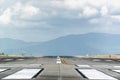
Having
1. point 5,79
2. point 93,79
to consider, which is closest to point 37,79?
point 5,79

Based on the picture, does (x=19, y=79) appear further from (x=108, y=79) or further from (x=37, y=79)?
(x=108, y=79)

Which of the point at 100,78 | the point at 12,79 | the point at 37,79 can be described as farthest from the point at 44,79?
the point at 100,78

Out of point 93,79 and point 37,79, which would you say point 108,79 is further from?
point 37,79

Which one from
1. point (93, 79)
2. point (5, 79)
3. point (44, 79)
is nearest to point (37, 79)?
point (44, 79)

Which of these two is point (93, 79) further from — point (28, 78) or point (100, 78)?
point (28, 78)

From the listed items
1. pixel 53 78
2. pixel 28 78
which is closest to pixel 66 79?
pixel 53 78

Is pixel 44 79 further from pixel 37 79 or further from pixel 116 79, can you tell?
pixel 116 79
